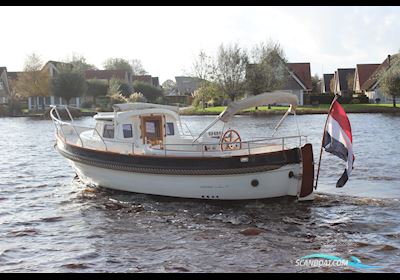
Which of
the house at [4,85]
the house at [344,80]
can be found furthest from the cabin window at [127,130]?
the house at [344,80]

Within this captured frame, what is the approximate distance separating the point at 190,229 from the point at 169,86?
12120 centimetres

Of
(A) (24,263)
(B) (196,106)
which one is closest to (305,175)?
(A) (24,263)

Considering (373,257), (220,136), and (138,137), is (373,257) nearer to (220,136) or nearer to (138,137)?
(220,136)

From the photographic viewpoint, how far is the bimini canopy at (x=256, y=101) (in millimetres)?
15539

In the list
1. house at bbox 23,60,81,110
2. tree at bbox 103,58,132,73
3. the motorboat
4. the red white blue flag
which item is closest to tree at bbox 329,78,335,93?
tree at bbox 103,58,132,73

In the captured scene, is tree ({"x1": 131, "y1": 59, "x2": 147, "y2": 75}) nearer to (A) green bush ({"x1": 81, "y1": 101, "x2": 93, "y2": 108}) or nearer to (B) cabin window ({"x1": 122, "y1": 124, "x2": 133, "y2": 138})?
(A) green bush ({"x1": 81, "y1": 101, "x2": 93, "y2": 108})

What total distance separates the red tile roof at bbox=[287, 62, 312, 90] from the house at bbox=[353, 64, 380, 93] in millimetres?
9750

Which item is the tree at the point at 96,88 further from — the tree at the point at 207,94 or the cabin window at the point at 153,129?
the cabin window at the point at 153,129

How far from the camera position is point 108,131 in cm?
1764

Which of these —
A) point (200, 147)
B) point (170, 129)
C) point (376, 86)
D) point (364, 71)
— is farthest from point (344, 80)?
point (200, 147)

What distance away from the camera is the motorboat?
47.0 feet

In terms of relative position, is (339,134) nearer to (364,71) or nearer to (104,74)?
(364,71)

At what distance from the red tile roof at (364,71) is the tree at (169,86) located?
50.1 meters

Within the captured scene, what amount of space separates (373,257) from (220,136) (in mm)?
7633
